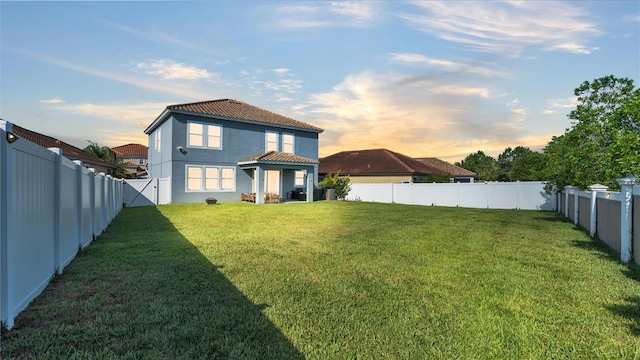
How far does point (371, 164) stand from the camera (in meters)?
37.7

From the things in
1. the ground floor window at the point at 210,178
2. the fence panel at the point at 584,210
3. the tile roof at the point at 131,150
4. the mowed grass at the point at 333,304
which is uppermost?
the tile roof at the point at 131,150

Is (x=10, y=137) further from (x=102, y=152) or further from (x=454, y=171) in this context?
(x=454, y=171)

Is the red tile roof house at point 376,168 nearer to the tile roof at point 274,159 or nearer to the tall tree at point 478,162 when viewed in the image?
the tile roof at point 274,159

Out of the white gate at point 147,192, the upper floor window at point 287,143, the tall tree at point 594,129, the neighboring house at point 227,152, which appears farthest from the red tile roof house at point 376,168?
the tall tree at point 594,129

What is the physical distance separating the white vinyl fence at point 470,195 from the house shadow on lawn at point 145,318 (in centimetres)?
A: 2028

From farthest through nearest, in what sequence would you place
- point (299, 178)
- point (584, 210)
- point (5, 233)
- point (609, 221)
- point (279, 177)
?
point (299, 178)
point (279, 177)
point (584, 210)
point (609, 221)
point (5, 233)

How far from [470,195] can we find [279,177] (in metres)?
13.7

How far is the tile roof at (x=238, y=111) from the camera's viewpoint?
2197cm

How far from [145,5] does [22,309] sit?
10840mm

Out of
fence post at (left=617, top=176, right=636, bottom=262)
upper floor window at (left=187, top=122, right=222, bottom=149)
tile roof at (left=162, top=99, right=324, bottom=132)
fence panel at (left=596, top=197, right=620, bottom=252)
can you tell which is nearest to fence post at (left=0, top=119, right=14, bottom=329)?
fence post at (left=617, top=176, right=636, bottom=262)

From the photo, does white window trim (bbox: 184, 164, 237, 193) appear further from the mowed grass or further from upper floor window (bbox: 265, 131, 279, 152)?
the mowed grass

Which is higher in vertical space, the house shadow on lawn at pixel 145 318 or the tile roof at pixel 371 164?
the tile roof at pixel 371 164

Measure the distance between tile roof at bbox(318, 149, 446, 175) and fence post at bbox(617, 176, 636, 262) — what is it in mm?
27736

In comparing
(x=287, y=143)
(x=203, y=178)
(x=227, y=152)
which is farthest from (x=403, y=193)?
(x=203, y=178)
